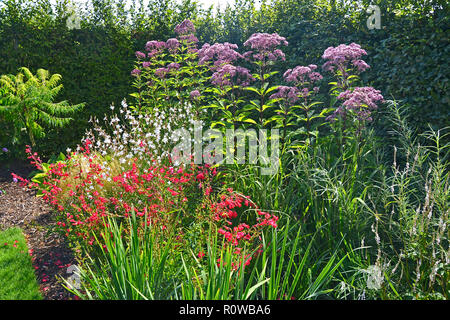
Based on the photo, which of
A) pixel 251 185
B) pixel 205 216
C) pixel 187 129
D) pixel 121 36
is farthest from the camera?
pixel 121 36

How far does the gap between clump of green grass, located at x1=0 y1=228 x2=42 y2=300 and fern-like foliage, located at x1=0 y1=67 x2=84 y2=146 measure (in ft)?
8.66

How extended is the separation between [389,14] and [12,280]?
259 inches

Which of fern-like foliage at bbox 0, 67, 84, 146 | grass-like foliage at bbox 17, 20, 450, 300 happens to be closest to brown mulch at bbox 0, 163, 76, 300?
grass-like foliage at bbox 17, 20, 450, 300

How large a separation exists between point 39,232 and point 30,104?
9.32 feet

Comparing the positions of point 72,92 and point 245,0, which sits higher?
point 245,0

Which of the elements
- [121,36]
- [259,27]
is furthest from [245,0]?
[121,36]

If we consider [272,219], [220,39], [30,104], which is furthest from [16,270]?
[220,39]

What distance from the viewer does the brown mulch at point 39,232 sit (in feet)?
12.5

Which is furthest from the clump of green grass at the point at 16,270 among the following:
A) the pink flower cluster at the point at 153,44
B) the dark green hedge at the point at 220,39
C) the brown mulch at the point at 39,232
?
the pink flower cluster at the point at 153,44

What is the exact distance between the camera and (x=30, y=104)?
21.7 feet

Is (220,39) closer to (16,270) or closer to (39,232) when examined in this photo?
(39,232)

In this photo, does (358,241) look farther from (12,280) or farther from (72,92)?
(72,92)

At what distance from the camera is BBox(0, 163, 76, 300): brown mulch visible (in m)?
3.82
